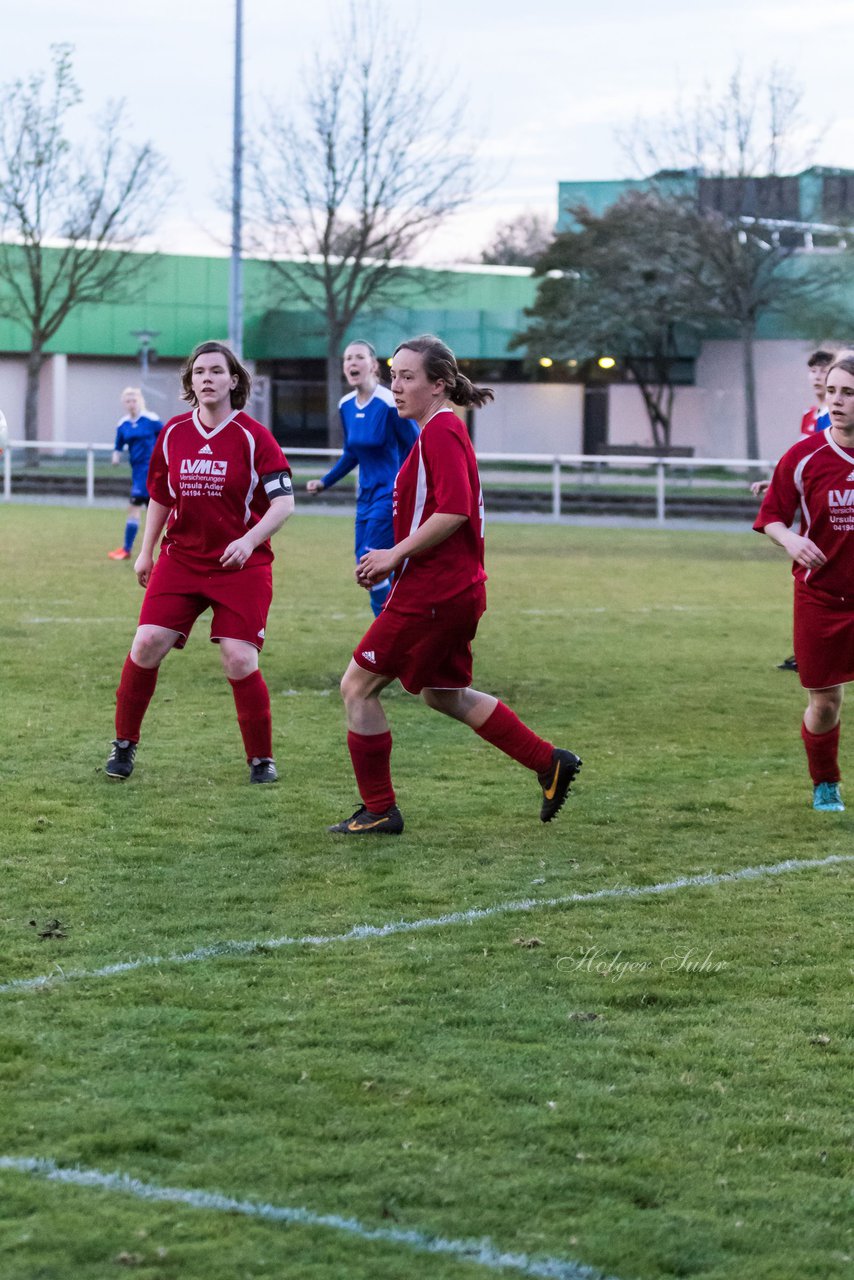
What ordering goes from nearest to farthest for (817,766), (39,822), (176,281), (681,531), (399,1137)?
(399,1137), (39,822), (817,766), (681,531), (176,281)

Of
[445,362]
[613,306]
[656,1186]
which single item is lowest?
[656,1186]

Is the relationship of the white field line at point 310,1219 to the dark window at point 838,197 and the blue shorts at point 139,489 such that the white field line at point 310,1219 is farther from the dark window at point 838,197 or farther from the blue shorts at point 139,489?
the dark window at point 838,197

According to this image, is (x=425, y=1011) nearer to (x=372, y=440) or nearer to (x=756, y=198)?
(x=372, y=440)

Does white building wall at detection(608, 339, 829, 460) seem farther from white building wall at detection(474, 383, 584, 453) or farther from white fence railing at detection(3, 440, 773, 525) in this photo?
white fence railing at detection(3, 440, 773, 525)

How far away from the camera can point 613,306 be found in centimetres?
4659

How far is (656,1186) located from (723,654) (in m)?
9.77

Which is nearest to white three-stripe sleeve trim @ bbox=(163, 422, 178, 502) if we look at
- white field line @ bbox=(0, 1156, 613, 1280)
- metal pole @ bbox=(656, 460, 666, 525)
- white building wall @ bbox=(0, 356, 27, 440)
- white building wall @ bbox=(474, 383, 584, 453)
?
white field line @ bbox=(0, 1156, 613, 1280)

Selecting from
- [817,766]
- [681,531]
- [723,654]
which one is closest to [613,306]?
[681,531]

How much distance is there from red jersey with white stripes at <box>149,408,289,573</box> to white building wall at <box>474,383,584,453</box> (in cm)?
4715

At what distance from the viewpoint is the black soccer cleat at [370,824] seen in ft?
22.2

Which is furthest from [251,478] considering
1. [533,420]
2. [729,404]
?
[533,420]

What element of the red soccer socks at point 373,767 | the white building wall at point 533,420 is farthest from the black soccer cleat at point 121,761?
the white building wall at point 533,420

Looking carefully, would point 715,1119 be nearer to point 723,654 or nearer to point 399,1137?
point 399,1137

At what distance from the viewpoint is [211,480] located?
7.39 meters
